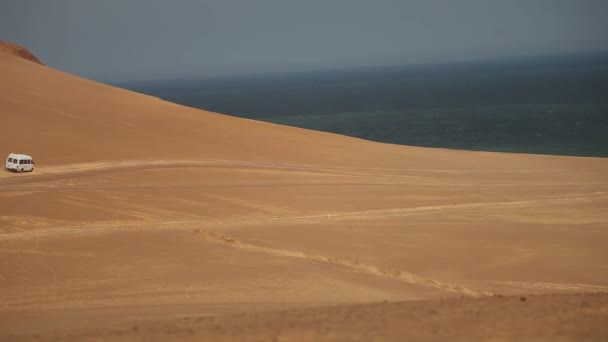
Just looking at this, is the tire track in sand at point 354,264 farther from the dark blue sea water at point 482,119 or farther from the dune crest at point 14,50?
the dune crest at point 14,50

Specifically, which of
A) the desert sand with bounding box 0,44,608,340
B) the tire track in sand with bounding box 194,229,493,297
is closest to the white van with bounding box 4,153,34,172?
the desert sand with bounding box 0,44,608,340

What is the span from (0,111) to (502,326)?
27.9 metres

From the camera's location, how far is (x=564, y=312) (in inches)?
352

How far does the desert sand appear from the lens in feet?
30.8

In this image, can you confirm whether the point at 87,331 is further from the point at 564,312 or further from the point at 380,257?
the point at 380,257

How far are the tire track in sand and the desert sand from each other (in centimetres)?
6

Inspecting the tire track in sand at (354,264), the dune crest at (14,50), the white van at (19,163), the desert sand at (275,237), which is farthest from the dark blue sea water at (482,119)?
the tire track in sand at (354,264)

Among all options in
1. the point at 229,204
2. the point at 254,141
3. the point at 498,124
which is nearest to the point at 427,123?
the point at 498,124

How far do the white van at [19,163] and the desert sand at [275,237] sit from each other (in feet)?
1.42

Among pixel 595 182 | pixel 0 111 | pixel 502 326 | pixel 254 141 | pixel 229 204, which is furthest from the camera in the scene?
pixel 254 141

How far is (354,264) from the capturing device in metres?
15.5

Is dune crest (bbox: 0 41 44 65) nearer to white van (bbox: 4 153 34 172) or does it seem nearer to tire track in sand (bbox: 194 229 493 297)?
white van (bbox: 4 153 34 172)

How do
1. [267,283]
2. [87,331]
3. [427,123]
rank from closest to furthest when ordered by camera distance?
[87,331] < [267,283] < [427,123]

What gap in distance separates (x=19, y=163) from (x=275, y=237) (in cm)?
1083
